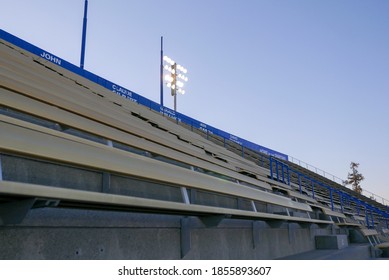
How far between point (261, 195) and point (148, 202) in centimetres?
212

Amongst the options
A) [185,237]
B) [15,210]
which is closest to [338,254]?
[185,237]

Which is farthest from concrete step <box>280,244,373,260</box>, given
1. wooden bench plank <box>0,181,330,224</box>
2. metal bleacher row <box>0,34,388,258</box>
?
wooden bench plank <box>0,181,330,224</box>

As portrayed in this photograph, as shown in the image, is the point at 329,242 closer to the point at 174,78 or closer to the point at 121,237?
the point at 121,237

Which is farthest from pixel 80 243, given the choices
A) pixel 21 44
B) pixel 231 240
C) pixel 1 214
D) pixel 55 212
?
pixel 21 44

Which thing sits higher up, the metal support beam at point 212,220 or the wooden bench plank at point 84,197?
the wooden bench plank at point 84,197

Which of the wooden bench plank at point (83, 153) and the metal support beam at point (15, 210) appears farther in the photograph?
the wooden bench plank at point (83, 153)

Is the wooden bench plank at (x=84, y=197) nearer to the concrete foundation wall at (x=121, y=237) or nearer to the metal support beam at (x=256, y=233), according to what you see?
the concrete foundation wall at (x=121, y=237)

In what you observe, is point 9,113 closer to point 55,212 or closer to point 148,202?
point 55,212

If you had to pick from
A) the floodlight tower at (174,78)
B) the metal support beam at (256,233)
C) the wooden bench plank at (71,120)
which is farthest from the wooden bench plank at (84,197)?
the floodlight tower at (174,78)

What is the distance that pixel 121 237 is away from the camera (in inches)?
83.2

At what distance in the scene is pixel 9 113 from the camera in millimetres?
2041

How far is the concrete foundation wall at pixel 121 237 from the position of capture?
5.41 feet

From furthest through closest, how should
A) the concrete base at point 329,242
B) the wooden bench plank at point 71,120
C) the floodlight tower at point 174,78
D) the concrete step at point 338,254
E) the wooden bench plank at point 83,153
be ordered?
the floodlight tower at point 174,78
the concrete base at point 329,242
the concrete step at point 338,254
the wooden bench plank at point 71,120
the wooden bench plank at point 83,153
